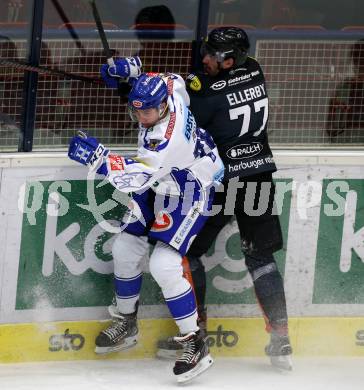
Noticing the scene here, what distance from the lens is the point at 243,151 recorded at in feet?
19.4

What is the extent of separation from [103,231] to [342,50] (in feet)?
4.65

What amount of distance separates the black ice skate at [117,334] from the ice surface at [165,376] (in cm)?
9

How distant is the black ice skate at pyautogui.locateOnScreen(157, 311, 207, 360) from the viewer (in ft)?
19.9

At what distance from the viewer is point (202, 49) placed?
5.83m

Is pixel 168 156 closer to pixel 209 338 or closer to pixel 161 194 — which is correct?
pixel 161 194

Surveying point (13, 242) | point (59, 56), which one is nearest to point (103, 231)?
point (13, 242)

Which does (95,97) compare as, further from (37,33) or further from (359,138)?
(359,138)

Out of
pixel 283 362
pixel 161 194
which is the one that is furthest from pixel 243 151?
pixel 283 362

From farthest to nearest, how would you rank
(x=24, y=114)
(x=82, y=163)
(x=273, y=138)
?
(x=273, y=138), (x=24, y=114), (x=82, y=163)

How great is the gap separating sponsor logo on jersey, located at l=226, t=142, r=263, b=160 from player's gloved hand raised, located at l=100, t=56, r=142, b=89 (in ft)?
1.85

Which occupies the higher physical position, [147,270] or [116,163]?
[116,163]

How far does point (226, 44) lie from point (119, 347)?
1491mm

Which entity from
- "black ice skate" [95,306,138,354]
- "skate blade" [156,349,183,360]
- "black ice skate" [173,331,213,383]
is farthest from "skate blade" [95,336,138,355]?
"black ice skate" [173,331,213,383]

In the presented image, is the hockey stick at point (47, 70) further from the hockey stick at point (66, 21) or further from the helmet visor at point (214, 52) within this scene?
the helmet visor at point (214, 52)
